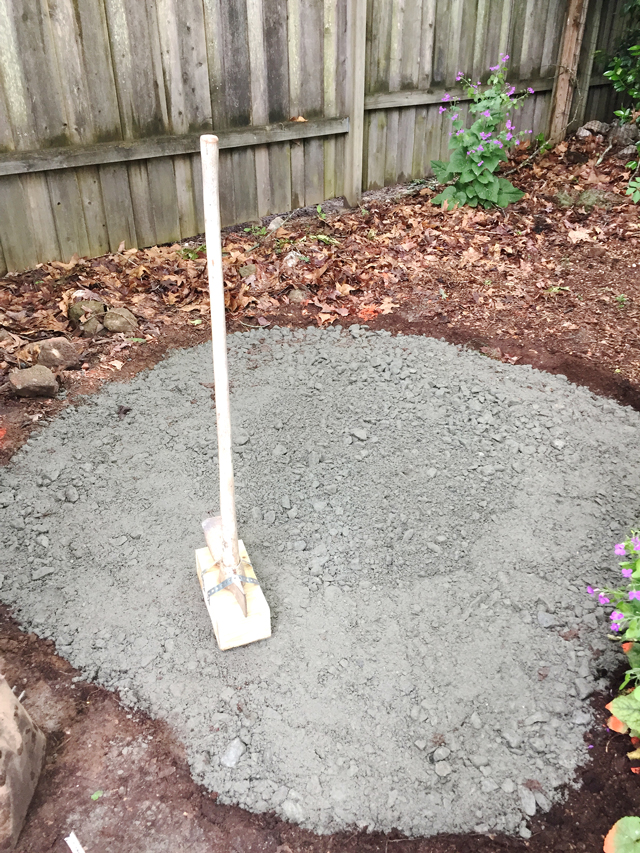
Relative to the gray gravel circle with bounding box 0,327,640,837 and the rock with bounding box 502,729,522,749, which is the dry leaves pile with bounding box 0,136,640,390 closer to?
the gray gravel circle with bounding box 0,327,640,837

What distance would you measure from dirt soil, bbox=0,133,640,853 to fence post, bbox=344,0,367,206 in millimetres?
258

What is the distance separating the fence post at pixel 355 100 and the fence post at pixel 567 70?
2545 mm

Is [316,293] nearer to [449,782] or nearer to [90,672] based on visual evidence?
[90,672]

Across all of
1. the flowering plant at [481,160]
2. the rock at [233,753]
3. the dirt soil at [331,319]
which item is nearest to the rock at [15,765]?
the dirt soil at [331,319]

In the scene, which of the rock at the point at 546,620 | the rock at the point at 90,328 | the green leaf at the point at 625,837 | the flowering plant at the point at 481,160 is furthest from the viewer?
the flowering plant at the point at 481,160

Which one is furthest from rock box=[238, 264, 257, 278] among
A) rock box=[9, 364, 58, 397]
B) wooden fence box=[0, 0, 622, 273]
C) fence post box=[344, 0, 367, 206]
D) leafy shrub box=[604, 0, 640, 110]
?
leafy shrub box=[604, 0, 640, 110]

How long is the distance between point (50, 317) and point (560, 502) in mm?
3042

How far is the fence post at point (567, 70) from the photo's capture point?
6.34 metres

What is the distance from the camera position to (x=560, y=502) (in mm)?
2607

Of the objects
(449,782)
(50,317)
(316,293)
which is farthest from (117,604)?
(316,293)

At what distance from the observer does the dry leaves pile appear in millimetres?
3990

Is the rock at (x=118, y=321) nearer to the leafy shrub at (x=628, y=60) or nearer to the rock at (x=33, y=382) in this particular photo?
the rock at (x=33, y=382)

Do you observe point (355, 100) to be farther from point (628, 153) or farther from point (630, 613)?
point (630, 613)

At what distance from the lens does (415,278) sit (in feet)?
14.9
